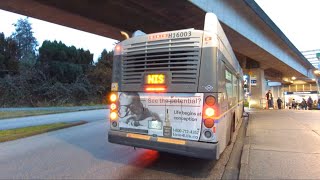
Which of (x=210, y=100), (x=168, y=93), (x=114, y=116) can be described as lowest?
(x=114, y=116)

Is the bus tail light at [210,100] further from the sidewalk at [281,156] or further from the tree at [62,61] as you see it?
the tree at [62,61]

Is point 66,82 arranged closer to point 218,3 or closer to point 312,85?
point 218,3

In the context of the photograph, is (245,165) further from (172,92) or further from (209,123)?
(172,92)

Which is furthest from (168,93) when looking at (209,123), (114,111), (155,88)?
(114,111)

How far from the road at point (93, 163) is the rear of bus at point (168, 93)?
644mm

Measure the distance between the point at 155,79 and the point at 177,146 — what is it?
1.50 m

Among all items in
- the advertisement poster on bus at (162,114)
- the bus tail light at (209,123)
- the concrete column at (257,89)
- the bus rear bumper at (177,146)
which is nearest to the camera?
the bus rear bumper at (177,146)

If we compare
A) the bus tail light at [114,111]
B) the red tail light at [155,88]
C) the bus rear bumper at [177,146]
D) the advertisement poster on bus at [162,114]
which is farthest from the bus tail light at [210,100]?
the bus tail light at [114,111]

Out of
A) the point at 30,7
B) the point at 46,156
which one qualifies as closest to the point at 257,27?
the point at 30,7

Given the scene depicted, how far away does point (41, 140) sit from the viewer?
11.2 meters

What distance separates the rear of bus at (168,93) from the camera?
6.43 metres

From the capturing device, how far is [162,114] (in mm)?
6863

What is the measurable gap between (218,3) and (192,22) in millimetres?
1560

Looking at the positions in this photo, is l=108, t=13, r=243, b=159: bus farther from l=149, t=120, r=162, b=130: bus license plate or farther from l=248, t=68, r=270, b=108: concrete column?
l=248, t=68, r=270, b=108: concrete column
